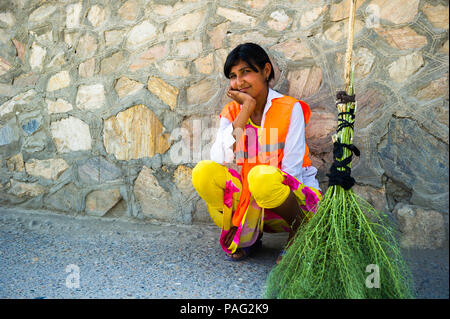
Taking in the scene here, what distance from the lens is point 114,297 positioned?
5.18 feet

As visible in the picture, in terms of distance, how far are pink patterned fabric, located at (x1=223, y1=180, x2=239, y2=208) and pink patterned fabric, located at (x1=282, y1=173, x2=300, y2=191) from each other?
0.28m

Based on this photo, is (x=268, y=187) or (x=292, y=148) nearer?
(x=268, y=187)

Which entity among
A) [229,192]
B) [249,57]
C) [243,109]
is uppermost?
[249,57]

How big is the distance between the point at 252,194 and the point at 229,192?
0.19 metres

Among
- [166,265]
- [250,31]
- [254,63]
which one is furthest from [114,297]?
[250,31]

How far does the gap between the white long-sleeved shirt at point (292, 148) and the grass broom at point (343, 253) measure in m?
0.25

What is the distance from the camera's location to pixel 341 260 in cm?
142

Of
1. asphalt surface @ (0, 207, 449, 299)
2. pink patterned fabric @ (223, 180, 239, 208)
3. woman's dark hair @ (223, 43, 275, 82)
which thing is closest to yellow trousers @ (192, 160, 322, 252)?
pink patterned fabric @ (223, 180, 239, 208)

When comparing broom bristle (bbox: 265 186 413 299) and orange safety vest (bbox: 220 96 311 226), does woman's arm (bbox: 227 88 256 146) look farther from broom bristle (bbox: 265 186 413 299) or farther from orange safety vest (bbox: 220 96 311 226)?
broom bristle (bbox: 265 186 413 299)

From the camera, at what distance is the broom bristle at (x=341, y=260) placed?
4.48 feet

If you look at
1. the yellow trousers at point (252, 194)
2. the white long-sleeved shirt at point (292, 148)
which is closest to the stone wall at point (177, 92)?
the white long-sleeved shirt at point (292, 148)

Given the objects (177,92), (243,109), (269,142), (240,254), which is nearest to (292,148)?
(269,142)

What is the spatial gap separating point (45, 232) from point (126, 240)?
641 mm

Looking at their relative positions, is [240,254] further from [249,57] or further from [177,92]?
[177,92]
